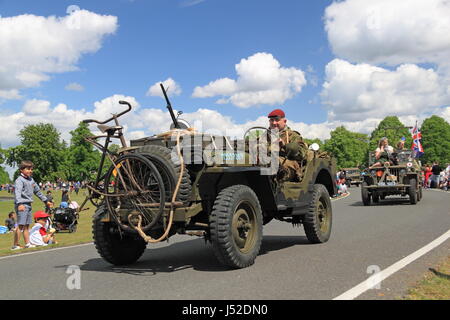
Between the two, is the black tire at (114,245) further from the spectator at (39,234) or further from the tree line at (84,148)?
the tree line at (84,148)

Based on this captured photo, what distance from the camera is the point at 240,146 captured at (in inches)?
278

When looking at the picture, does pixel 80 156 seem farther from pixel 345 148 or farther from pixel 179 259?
pixel 179 259

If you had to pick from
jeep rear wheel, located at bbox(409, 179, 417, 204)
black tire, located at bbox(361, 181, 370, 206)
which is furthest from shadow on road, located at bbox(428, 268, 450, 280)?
black tire, located at bbox(361, 181, 370, 206)

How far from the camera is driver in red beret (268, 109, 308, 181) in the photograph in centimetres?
803

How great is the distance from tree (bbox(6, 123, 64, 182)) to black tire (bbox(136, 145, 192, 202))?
274 ft

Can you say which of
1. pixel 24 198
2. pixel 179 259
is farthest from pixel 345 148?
pixel 179 259

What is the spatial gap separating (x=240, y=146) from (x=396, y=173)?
13.0 metres

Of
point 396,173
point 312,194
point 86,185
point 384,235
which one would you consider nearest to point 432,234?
point 384,235

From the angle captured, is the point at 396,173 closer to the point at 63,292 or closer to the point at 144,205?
the point at 144,205

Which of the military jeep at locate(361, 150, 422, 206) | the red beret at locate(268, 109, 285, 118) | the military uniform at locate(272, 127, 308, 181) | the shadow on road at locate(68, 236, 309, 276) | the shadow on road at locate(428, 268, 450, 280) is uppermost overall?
the red beret at locate(268, 109, 285, 118)

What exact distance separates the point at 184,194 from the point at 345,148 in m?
93.0

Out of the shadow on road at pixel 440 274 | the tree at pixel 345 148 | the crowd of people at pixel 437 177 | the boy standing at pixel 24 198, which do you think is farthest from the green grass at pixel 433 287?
the tree at pixel 345 148

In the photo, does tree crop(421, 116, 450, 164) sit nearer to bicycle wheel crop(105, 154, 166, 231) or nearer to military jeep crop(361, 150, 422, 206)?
military jeep crop(361, 150, 422, 206)

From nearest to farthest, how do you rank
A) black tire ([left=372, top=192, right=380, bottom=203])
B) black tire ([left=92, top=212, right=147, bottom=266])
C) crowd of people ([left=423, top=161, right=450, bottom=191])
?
black tire ([left=92, top=212, right=147, bottom=266]) < black tire ([left=372, top=192, right=380, bottom=203]) < crowd of people ([left=423, top=161, right=450, bottom=191])
